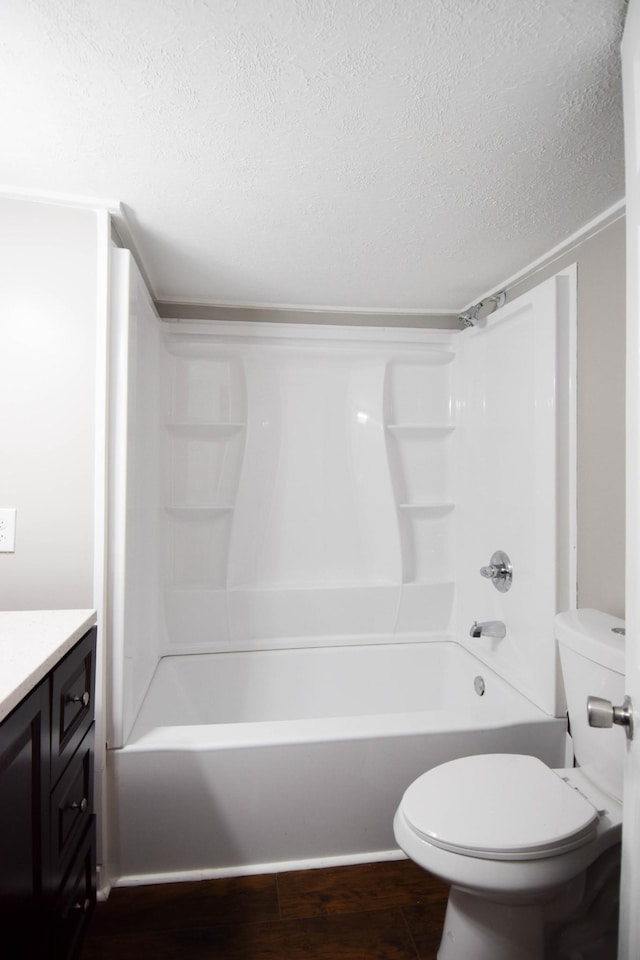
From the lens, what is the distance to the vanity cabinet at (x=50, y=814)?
0.89 meters

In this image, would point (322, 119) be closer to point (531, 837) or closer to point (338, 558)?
point (531, 837)

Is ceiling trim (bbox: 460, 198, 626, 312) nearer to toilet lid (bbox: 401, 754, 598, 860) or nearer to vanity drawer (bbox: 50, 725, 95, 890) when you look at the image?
toilet lid (bbox: 401, 754, 598, 860)

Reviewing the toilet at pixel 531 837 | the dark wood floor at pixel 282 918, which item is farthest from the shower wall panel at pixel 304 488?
the toilet at pixel 531 837

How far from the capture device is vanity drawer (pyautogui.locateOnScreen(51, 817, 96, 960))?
1140mm

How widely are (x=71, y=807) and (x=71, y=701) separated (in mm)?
253

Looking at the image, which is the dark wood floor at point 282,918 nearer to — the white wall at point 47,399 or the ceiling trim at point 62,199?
the white wall at point 47,399

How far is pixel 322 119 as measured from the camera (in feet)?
3.96

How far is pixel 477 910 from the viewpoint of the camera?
4.19 feet

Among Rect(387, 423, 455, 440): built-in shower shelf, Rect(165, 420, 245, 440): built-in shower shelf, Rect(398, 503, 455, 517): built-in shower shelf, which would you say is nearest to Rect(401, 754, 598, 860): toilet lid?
Rect(398, 503, 455, 517): built-in shower shelf

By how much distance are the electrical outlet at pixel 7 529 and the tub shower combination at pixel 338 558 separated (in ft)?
1.10

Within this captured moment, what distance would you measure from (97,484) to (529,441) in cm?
163

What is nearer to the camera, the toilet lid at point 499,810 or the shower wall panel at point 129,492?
the toilet lid at point 499,810

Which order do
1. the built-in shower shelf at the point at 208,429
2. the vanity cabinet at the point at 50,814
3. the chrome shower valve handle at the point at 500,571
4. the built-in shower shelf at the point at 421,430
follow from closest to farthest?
the vanity cabinet at the point at 50,814
the chrome shower valve handle at the point at 500,571
the built-in shower shelf at the point at 208,429
the built-in shower shelf at the point at 421,430

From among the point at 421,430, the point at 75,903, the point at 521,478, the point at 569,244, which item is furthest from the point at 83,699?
the point at 569,244
